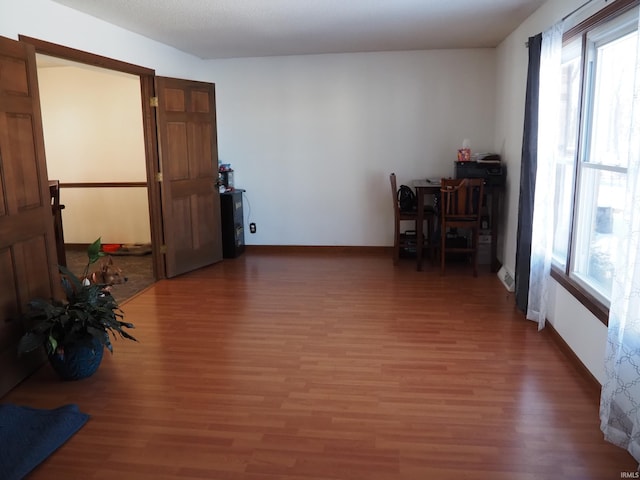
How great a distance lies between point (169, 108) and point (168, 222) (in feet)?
3.66

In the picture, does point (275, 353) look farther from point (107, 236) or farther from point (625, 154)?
point (107, 236)

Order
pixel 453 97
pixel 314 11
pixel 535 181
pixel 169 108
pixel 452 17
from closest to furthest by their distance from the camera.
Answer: pixel 535 181, pixel 314 11, pixel 452 17, pixel 169 108, pixel 453 97

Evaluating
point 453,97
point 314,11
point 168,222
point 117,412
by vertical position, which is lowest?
point 117,412

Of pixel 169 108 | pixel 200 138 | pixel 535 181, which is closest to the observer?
pixel 535 181

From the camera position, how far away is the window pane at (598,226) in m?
2.84

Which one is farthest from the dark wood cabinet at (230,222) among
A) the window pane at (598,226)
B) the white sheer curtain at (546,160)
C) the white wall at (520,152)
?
the window pane at (598,226)

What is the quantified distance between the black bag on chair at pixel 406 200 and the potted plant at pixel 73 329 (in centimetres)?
342

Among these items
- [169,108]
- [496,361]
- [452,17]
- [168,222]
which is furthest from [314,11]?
[496,361]

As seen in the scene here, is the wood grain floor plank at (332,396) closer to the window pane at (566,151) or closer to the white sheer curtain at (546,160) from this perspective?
the white sheer curtain at (546,160)

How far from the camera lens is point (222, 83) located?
242 inches

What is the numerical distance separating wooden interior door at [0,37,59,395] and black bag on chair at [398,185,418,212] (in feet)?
11.7

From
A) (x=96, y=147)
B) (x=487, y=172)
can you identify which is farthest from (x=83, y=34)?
(x=487, y=172)

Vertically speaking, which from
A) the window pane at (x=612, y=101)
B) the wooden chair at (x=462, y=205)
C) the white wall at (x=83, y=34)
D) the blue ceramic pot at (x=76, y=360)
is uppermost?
the white wall at (x=83, y=34)

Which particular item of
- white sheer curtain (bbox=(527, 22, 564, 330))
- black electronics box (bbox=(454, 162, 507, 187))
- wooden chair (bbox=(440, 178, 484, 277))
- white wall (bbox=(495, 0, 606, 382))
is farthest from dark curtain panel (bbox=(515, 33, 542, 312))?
black electronics box (bbox=(454, 162, 507, 187))
